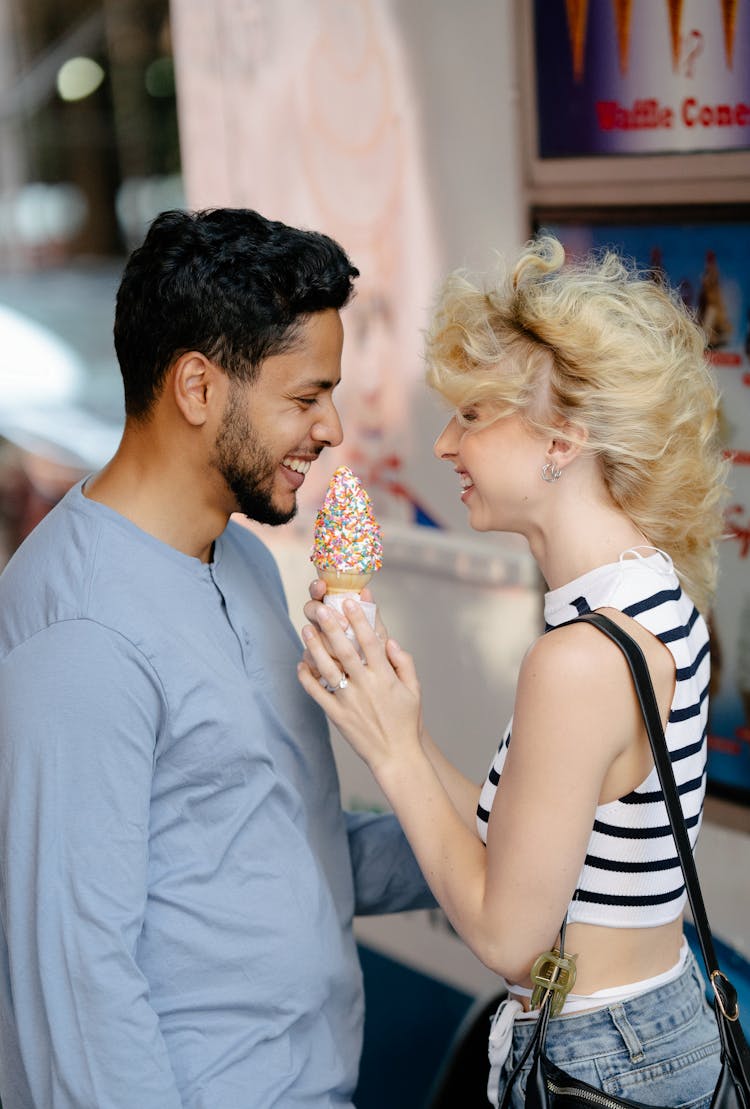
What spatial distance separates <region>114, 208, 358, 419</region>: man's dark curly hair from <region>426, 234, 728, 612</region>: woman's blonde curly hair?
23cm

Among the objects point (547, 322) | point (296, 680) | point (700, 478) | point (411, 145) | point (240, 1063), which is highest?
point (411, 145)

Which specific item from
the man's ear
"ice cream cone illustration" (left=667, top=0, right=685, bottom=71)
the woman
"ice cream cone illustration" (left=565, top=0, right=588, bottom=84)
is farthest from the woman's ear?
"ice cream cone illustration" (left=565, top=0, right=588, bottom=84)

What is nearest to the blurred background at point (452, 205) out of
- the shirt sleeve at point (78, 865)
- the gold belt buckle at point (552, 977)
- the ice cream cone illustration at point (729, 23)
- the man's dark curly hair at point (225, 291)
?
the ice cream cone illustration at point (729, 23)

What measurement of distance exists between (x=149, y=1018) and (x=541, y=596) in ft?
6.06

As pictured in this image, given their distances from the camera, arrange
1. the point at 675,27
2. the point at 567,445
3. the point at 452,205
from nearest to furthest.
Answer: the point at 567,445 → the point at 675,27 → the point at 452,205

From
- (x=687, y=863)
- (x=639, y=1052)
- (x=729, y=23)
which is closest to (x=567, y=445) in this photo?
(x=687, y=863)

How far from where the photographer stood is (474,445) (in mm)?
1976

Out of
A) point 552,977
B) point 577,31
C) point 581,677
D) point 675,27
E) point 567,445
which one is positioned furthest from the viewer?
point 577,31

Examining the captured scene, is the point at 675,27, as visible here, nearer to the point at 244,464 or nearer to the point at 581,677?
the point at 244,464

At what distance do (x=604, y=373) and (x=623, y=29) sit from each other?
137cm

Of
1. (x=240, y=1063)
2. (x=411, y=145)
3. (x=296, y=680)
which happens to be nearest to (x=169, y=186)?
(x=411, y=145)

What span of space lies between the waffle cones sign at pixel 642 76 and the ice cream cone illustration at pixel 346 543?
1263 millimetres

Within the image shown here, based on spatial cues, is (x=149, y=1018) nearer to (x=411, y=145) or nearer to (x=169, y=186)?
(x=411, y=145)

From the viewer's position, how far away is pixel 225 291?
200cm
